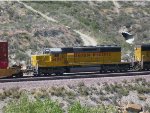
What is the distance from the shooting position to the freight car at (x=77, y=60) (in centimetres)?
3866

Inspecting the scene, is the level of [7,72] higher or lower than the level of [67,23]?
lower

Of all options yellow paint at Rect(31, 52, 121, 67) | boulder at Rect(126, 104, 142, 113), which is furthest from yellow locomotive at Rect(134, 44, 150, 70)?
boulder at Rect(126, 104, 142, 113)

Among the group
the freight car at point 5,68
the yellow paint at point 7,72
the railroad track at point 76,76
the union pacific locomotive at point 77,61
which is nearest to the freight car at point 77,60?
the union pacific locomotive at point 77,61

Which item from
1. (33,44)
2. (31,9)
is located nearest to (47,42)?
(33,44)

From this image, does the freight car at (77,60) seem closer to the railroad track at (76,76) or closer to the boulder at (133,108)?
the railroad track at (76,76)

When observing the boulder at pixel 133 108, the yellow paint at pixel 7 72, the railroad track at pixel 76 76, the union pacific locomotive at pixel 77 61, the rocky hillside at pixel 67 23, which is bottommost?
the boulder at pixel 133 108

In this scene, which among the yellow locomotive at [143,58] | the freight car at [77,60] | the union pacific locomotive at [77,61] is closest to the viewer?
the union pacific locomotive at [77,61]

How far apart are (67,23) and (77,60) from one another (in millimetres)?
28114

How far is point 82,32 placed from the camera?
6594 centimetres

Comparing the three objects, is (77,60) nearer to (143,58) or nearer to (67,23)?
(143,58)

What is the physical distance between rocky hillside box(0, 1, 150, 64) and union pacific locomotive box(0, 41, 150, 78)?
10.9 meters

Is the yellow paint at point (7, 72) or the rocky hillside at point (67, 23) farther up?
the rocky hillside at point (67, 23)

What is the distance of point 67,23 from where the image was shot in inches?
2675

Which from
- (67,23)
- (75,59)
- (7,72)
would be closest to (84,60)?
(75,59)
